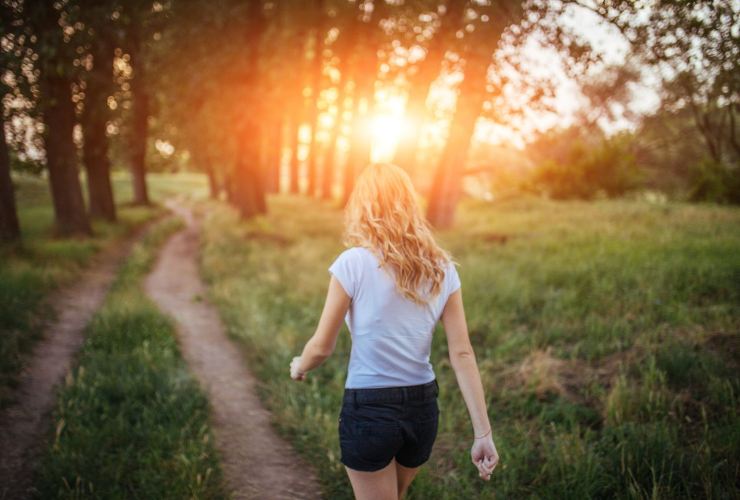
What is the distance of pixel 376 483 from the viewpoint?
2260 millimetres

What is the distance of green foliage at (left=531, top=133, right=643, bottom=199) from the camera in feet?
66.9

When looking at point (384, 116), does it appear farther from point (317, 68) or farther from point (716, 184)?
point (716, 184)

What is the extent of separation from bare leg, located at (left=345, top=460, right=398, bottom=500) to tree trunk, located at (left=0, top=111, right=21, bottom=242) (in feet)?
39.0

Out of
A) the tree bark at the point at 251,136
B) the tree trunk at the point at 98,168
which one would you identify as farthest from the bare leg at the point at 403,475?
the tree trunk at the point at 98,168

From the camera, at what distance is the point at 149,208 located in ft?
81.2

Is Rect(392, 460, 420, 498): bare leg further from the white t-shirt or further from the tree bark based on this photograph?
the tree bark

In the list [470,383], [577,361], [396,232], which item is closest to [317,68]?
[577,361]

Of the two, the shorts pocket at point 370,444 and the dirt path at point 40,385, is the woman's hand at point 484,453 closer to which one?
the shorts pocket at point 370,444

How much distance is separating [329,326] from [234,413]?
11.5ft

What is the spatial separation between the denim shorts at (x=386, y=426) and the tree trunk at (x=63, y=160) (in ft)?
42.5

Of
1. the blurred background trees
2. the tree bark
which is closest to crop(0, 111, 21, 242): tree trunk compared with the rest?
the blurred background trees

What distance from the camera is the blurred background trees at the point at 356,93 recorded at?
7367 mm

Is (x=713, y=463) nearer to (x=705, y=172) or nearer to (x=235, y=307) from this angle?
(x=235, y=307)

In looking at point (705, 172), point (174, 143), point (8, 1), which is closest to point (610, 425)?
point (8, 1)
